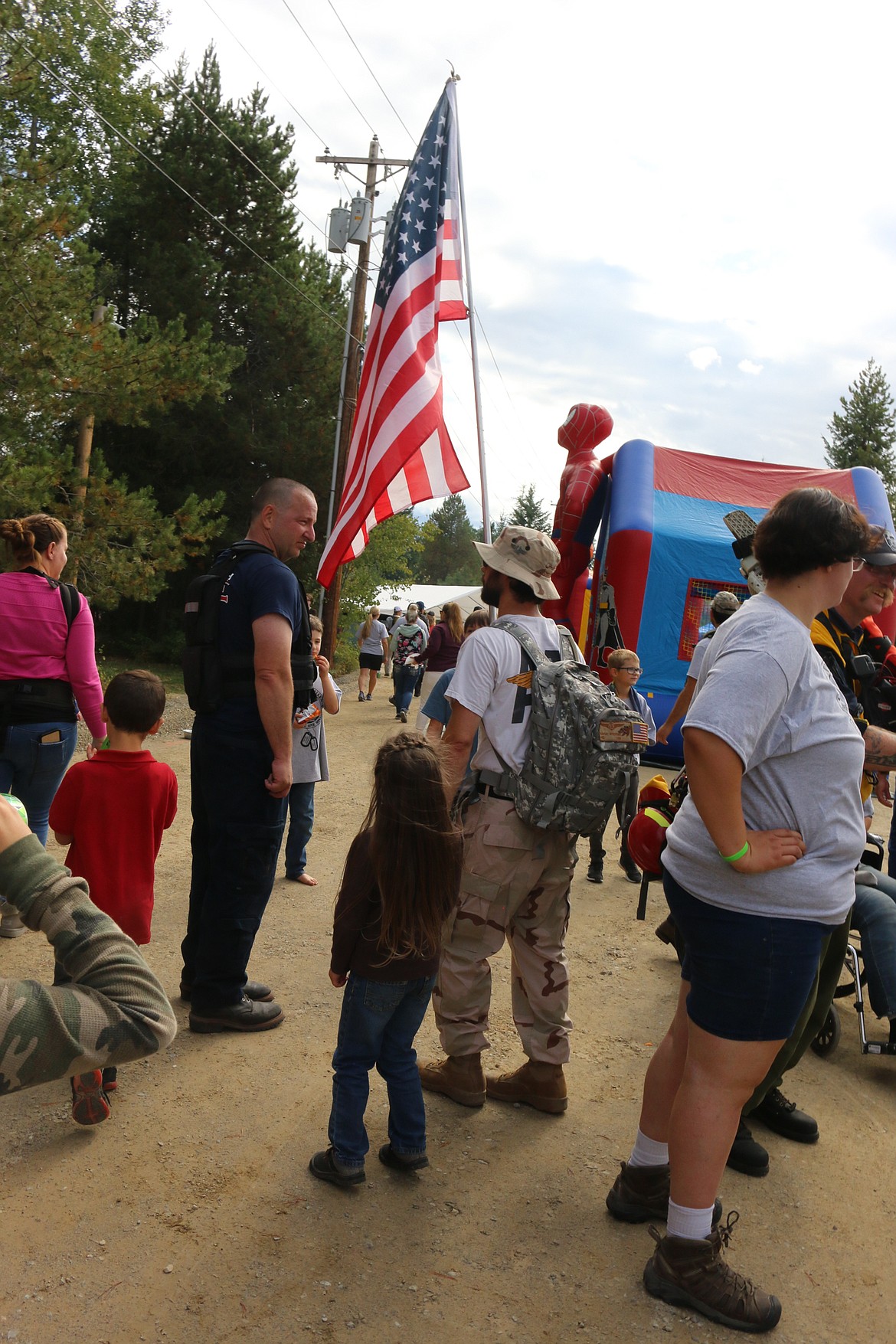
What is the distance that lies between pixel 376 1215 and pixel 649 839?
150cm

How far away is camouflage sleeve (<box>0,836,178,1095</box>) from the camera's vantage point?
130cm

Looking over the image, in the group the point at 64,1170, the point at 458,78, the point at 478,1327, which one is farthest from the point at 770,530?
the point at 458,78

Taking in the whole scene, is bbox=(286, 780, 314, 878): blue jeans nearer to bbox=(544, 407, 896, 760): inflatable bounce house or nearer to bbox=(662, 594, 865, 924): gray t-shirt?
bbox=(662, 594, 865, 924): gray t-shirt

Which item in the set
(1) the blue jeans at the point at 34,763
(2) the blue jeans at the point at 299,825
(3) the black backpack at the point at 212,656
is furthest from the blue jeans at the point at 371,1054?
(2) the blue jeans at the point at 299,825

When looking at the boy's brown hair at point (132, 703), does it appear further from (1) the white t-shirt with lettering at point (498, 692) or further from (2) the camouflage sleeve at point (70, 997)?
(2) the camouflage sleeve at point (70, 997)

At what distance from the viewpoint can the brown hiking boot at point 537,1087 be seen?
369 centimetres

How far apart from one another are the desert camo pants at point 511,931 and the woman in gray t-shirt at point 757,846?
983 mm

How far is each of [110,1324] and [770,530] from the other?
8.60 feet

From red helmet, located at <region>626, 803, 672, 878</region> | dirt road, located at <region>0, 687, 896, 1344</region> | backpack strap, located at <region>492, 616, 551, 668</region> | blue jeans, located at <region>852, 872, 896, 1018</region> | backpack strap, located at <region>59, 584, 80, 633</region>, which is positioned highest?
backpack strap, located at <region>492, 616, 551, 668</region>

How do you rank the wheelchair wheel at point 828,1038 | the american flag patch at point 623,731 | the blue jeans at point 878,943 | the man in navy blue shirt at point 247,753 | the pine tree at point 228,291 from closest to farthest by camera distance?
the american flag patch at point 623,731 → the man in navy blue shirt at point 247,753 → the blue jeans at point 878,943 → the wheelchair wheel at point 828,1038 → the pine tree at point 228,291

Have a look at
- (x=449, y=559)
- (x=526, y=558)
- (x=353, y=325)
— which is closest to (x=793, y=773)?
(x=526, y=558)

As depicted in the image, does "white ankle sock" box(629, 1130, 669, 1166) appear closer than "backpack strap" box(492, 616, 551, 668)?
Yes

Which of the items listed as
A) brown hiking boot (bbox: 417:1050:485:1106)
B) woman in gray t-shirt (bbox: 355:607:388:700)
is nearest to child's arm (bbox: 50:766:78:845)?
brown hiking boot (bbox: 417:1050:485:1106)

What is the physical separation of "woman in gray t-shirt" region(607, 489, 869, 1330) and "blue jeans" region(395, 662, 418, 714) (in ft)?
43.5
